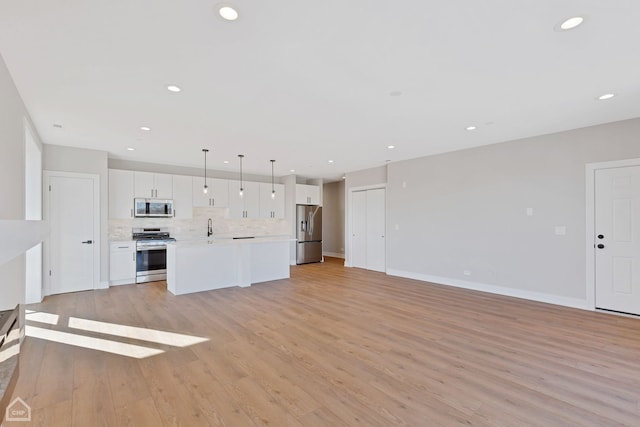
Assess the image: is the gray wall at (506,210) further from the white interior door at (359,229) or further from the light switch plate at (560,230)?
the white interior door at (359,229)

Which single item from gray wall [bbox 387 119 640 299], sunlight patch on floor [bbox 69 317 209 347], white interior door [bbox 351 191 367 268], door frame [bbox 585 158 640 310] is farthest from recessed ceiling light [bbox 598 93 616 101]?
sunlight patch on floor [bbox 69 317 209 347]

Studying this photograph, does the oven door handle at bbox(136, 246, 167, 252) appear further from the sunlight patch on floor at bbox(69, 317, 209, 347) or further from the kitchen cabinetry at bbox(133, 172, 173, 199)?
the sunlight patch on floor at bbox(69, 317, 209, 347)

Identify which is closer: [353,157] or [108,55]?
[108,55]

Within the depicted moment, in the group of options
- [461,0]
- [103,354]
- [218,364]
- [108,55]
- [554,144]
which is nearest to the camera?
[461,0]

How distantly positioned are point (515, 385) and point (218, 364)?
97.6 inches

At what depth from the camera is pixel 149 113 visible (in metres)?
3.59

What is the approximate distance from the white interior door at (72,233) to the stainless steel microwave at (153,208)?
2.50 ft

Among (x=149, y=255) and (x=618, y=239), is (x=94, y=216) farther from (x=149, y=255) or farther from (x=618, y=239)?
(x=618, y=239)

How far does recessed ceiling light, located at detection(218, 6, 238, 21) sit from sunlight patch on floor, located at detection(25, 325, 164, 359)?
2954 millimetres

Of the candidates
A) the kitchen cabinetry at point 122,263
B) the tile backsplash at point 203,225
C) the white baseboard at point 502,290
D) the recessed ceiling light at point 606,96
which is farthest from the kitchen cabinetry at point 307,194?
the recessed ceiling light at point 606,96

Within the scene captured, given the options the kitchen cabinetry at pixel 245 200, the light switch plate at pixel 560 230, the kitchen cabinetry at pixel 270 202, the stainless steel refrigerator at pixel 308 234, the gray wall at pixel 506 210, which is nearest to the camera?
the gray wall at pixel 506 210

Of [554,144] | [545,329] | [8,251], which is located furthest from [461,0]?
[554,144]

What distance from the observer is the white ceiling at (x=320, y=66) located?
188cm

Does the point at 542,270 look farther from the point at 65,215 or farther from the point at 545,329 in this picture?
the point at 65,215
